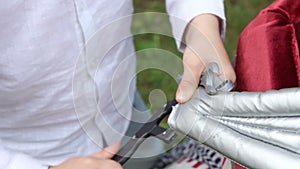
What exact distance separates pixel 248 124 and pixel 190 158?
0.80 feet

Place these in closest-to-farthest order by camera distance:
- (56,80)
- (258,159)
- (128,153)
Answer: (258,159), (128,153), (56,80)

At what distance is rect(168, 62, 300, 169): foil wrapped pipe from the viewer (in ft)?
2.19

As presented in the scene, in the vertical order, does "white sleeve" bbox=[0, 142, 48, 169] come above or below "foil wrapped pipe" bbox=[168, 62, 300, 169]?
below

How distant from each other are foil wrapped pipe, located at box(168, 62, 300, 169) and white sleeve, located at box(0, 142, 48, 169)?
0.19 meters

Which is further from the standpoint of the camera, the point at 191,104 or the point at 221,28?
the point at 221,28

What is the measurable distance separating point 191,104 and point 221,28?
232 mm

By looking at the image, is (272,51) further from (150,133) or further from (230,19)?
(230,19)

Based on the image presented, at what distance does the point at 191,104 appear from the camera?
755 mm

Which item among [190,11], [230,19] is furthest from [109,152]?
[230,19]

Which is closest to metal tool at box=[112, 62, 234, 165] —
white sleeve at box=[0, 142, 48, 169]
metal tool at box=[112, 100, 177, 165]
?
metal tool at box=[112, 100, 177, 165]

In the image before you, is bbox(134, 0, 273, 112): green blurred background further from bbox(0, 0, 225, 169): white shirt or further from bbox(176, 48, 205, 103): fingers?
bbox(176, 48, 205, 103): fingers

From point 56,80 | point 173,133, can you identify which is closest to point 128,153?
point 173,133

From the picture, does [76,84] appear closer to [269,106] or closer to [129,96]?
[129,96]

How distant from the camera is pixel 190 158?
0.95 metres
